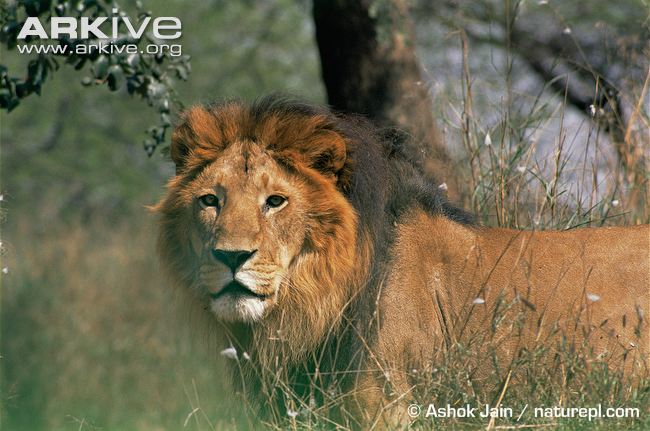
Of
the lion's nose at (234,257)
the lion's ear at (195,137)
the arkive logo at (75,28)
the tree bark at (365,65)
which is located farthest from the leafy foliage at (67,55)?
the tree bark at (365,65)

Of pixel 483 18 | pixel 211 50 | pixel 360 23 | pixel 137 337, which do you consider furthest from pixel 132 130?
pixel 360 23

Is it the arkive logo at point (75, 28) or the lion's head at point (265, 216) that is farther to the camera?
the arkive logo at point (75, 28)

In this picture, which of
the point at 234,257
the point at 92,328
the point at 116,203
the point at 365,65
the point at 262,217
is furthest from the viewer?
the point at 116,203

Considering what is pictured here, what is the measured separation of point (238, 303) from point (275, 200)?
20.1 inches

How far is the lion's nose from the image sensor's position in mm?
4270

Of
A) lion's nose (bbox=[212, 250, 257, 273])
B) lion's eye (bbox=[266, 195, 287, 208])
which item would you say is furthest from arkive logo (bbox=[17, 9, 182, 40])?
lion's nose (bbox=[212, 250, 257, 273])

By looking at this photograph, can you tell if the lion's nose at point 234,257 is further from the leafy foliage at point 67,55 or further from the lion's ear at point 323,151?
the leafy foliage at point 67,55

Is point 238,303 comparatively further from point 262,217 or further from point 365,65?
point 365,65

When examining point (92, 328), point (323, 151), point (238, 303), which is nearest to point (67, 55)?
point (323, 151)

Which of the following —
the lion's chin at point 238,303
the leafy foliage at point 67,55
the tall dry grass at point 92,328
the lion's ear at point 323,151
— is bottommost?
the tall dry grass at point 92,328

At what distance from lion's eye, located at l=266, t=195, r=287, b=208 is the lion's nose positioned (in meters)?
0.31

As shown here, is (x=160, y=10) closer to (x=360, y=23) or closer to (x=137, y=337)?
(x=137, y=337)

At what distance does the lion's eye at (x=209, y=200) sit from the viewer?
15.0 ft

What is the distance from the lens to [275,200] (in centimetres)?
454
